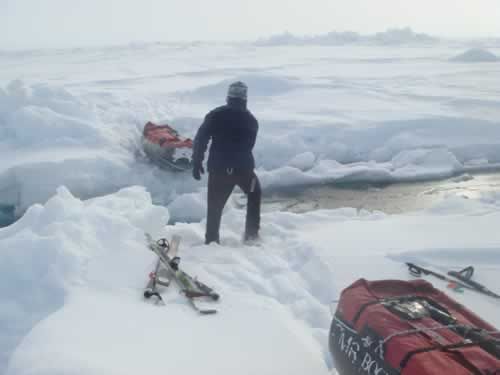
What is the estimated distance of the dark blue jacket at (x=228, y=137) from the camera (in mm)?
4109

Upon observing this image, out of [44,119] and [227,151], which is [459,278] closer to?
[227,151]

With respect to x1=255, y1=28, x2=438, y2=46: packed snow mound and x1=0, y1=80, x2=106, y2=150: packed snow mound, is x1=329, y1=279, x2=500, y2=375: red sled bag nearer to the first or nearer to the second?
x1=0, y1=80, x2=106, y2=150: packed snow mound

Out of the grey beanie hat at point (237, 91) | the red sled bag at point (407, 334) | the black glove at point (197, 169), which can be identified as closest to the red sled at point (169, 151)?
the black glove at point (197, 169)

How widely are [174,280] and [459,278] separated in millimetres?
2005

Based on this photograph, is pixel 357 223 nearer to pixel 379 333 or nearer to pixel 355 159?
pixel 379 333

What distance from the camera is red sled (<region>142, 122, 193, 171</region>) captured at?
7277 mm

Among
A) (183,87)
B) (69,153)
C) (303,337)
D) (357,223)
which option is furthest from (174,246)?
(183,87)

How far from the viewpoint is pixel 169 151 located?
7285 millimetres

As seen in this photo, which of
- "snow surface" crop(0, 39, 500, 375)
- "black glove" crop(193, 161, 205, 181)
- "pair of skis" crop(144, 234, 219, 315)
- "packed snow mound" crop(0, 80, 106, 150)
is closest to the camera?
"snow surface" crop(0, 39, 500, 375)

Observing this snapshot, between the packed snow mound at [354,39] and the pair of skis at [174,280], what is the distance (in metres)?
48.8

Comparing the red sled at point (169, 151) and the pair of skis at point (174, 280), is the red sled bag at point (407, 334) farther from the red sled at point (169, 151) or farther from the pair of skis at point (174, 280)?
the red sled at point (169, 151)

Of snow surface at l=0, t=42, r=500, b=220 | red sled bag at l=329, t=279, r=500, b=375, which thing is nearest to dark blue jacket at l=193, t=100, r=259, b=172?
red sled bag at l=329, t=279, r=500, b=375

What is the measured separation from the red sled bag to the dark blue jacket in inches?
78.4

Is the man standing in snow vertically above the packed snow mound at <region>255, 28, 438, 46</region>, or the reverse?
the packed snow mound at <region>255, 28, 438, 46</region>
